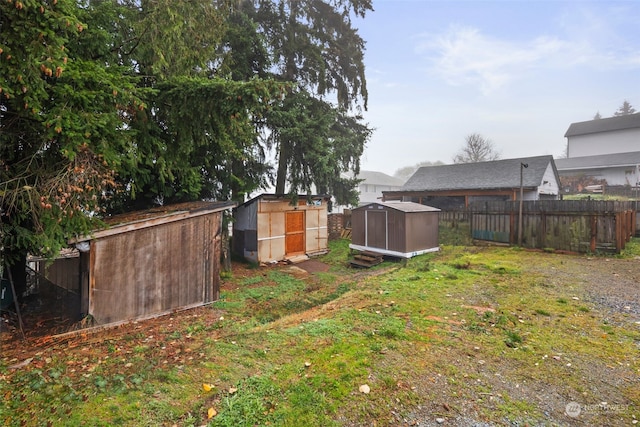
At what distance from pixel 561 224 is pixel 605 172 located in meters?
23.2

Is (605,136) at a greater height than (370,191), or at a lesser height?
greater

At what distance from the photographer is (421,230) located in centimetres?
1155

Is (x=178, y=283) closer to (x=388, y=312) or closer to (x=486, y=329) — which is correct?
(x=388, y=312)

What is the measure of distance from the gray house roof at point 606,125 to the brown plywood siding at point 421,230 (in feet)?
112

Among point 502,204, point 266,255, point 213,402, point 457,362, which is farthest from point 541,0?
point 213,402

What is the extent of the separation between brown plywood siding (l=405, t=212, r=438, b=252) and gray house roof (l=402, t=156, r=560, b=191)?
8073 millimetres

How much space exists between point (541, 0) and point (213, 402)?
535 inches

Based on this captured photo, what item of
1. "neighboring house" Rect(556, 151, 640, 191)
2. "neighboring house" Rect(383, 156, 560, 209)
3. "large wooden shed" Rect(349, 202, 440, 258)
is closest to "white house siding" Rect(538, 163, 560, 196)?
"neighboring house" Rect(383, 156, 560, 209)

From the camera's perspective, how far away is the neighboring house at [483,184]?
17.6 m

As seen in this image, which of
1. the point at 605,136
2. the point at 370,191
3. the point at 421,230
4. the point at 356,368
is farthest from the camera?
the point at 370,191

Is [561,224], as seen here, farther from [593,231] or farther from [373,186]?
[373,186]

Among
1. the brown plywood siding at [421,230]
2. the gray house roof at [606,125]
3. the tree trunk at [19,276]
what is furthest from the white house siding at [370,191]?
the tree trunk at [19,276]

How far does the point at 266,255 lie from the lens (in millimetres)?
12008

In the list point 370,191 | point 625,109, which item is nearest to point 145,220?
point 370,191
